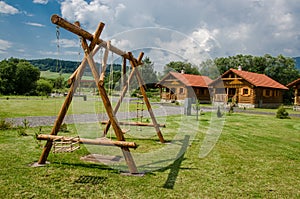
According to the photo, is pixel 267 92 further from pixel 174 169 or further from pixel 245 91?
pixel 174 169

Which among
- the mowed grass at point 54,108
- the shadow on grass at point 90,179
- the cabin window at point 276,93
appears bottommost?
the shadow on grass at point 90,179

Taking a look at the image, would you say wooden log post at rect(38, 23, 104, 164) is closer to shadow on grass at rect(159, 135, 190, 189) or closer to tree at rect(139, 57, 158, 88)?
shadow on grass at rect(159, 135, 190, 189)

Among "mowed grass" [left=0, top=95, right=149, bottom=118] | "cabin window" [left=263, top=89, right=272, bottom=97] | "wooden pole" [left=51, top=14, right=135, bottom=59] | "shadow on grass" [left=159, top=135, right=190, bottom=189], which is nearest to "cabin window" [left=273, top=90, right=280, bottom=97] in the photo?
"cabin window" [left=263, top=89, right=272, bottom=97]

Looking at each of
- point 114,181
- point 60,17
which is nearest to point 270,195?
point 114,181

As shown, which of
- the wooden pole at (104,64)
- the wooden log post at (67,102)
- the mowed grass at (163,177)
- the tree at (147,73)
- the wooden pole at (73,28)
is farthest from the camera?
the tree at (147,73)

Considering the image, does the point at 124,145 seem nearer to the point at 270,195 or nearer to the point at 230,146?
the point at 270,195

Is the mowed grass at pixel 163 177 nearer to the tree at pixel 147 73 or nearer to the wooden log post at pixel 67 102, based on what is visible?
the wooden log post at pixel 67 102

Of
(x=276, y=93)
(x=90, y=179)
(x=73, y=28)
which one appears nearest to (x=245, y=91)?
(x=276, y=93)

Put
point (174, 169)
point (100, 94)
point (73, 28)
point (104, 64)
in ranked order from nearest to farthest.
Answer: point (73, 28)
point (100, 94)
point (174, 169)
point (104, 64)

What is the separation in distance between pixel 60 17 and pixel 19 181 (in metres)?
3.38

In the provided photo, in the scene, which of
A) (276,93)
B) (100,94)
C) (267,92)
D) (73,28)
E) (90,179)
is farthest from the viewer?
(276,93)

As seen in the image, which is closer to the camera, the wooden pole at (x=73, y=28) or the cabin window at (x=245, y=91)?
the wooden pole at (x=73, y=28)

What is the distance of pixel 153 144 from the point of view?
27.3 feet

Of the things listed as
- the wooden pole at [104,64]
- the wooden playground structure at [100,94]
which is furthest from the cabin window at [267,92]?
the wooden playground structure at [100,94]
